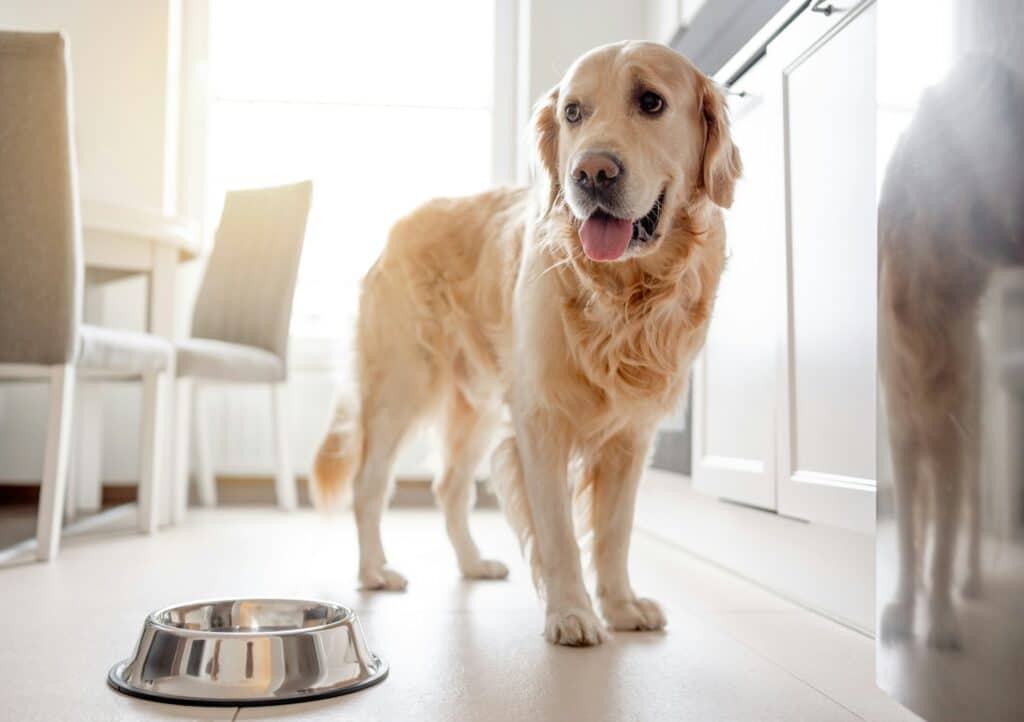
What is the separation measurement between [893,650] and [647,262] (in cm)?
75

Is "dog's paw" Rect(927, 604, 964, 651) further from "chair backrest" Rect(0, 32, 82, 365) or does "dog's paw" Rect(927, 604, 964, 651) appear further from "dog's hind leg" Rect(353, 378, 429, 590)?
"chair backrest" Rect(0, 32, 82, 365)

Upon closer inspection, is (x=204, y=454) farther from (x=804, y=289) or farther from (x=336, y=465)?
(x=804, y=289)

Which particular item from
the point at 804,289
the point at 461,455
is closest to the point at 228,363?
the point at 461,455

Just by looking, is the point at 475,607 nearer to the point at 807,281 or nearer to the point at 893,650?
the point at 807,281

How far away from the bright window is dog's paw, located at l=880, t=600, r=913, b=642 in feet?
11.8

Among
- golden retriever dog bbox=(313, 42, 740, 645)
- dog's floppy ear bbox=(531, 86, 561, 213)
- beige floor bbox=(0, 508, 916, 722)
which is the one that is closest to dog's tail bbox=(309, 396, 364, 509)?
beige floor bbox=(0, 508, 916, 722)

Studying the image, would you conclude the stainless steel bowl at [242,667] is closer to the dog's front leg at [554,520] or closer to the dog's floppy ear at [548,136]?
the dog's front leg at [554,520]

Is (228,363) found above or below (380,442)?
above

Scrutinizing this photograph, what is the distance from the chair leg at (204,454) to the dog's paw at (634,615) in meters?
2.56

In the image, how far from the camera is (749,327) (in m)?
1.99

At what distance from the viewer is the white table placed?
2844 millimetres

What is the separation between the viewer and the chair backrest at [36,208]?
2230 mm

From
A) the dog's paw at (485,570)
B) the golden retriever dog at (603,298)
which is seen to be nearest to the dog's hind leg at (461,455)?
the dog's paw at (485,570)

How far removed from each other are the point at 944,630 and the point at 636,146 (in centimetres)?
83
